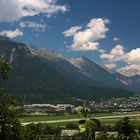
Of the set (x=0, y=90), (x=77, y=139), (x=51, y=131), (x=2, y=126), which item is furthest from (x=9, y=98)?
(x=51, y=131)

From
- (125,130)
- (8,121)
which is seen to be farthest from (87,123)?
(8,121)

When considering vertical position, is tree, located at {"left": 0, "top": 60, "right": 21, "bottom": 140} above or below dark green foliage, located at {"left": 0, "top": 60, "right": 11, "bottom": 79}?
below

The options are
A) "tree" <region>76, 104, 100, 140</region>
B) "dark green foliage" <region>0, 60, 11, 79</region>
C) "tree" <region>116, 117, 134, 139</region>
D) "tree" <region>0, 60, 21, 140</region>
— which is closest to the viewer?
"tree" <region>76, 104, 100, 140</region>

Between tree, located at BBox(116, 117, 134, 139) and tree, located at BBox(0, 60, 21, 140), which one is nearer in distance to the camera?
tree, located at BBox(116, 117, 134, 139)

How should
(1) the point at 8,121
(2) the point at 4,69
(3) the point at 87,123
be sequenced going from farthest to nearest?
(1) the point at 8,121, (2) the point at 4,69, (3) the point at 87,123

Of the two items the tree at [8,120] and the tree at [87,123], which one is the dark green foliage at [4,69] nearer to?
the tree at [8,120]

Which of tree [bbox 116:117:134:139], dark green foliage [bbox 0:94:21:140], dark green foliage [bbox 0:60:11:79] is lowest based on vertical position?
tree [bbox 116:117:134:139]

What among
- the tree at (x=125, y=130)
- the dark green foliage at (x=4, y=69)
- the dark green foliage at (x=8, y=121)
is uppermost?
the dark green foliage at (x=4, y=69)

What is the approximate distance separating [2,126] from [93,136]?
18.2m

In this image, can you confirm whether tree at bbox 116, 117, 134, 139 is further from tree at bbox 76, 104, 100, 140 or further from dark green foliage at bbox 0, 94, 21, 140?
dark green foliage at bbox 0, 94, 21, 140

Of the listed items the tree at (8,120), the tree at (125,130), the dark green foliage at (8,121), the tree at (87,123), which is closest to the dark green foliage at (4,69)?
the tree at (8,120)

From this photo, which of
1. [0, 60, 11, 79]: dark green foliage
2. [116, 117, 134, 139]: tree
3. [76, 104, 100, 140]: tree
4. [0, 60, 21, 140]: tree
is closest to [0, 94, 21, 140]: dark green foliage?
[0, 60, 21, 140]: tree

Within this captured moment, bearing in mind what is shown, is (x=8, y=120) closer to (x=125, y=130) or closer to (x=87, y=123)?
(x=125, y=130)

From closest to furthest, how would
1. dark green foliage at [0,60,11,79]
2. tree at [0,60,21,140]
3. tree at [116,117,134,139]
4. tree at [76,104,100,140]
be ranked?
tree at [76,104,100,140], tree at [116,117,134,139], dark green foliage at [0,60,11,79], tree at [0,60,21,140]
